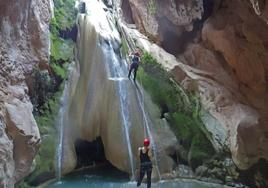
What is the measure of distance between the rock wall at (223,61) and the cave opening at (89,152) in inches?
174

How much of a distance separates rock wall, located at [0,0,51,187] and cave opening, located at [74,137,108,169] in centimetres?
364

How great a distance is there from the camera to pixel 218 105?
15750 millimetres

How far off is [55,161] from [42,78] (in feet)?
10.0

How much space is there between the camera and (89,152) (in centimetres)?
1553

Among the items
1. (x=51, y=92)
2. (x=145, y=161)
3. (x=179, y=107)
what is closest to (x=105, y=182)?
(x=145, y=161)

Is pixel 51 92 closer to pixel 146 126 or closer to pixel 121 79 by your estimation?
pixel 121 79

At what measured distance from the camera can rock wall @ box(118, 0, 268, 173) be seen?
13.9m

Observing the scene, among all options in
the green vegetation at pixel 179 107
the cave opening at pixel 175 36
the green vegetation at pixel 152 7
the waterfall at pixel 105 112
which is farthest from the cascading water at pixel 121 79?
the green vegetation at pixel 152 7

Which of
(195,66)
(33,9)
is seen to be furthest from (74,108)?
(195,66)

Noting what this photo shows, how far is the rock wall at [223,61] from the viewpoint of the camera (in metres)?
13.9

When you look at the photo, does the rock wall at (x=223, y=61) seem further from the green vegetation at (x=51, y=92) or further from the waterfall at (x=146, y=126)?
the green vegetation at (x=51, y=92)

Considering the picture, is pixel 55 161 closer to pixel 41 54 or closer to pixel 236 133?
pixel 41 54

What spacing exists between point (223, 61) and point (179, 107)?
2691mm

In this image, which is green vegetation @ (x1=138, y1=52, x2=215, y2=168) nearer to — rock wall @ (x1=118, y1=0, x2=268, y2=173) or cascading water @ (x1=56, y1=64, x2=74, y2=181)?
rock wall @ (x1=118, y1=0, x2=268, y2=173)
